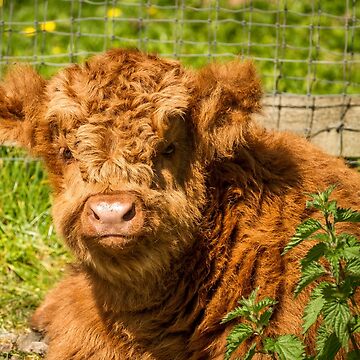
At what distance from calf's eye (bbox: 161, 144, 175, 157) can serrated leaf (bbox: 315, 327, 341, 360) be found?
1.26 meters

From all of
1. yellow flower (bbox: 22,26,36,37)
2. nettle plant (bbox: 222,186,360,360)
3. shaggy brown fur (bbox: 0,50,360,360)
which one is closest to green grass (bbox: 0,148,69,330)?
yellow flower (bbox: 22,26,36,37)

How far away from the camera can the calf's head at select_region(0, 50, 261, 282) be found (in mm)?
4539

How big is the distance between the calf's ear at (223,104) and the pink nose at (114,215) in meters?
0.64

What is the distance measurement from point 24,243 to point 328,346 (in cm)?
361

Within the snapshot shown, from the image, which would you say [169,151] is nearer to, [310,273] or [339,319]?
[310,273]

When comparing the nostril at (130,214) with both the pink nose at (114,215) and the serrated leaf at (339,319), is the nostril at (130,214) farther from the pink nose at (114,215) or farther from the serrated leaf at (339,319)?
the serrated leaf at (339,319)

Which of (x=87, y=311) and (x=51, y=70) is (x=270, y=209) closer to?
(x=87, y=311)

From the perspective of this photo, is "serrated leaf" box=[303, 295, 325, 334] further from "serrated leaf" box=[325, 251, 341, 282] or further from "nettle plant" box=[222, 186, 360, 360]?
"serrated leaf" box=[325, 251, 341, 282]

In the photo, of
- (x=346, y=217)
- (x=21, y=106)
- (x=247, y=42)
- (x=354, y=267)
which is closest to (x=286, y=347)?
(x=354, y=267)

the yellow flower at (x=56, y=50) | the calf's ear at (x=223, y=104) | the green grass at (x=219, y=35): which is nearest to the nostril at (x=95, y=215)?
the calf's ear at (x=223, y=104)

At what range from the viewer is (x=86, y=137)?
4656 millimetres

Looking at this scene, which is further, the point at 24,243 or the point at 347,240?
the point at 24,243

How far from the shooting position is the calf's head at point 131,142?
4539mm

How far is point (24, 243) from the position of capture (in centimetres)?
712
